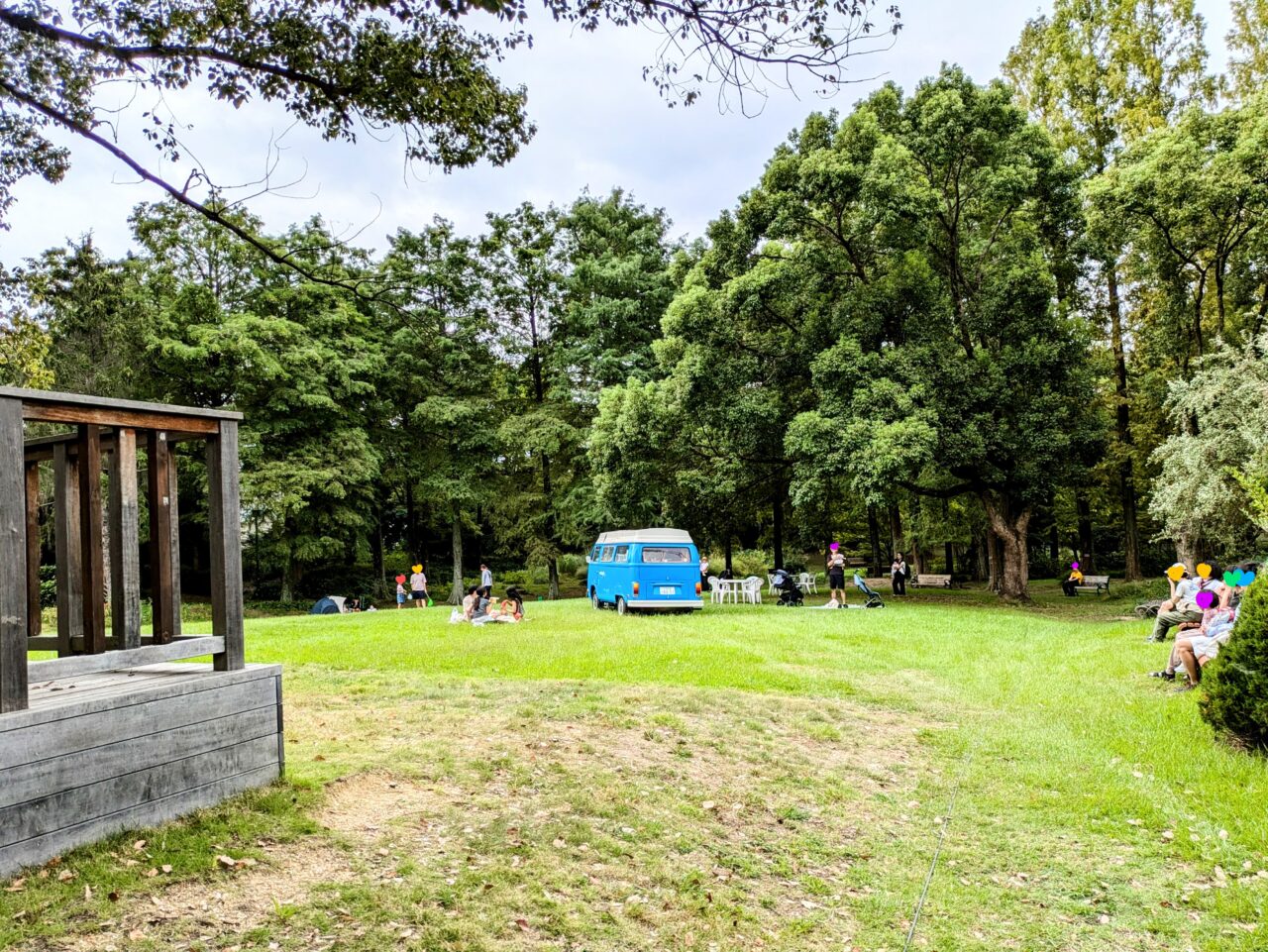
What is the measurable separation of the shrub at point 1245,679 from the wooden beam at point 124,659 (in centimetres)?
730

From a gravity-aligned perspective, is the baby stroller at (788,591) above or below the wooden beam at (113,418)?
below

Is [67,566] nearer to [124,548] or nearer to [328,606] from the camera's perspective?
[124,548]

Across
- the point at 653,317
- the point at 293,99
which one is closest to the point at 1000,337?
the point at 653,317

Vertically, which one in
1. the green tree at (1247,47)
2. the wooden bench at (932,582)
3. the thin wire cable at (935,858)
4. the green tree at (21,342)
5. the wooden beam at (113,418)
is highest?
the green tree at (1247,47)

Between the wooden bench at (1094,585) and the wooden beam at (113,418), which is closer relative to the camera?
the wooden beam at (113,418)

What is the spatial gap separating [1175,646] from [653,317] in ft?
85.0

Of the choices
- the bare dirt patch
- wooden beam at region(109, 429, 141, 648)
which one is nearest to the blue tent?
wooden beam at region(109, 429, 141, 648)

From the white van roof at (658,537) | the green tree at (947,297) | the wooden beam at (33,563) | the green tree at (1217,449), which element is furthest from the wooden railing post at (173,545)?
the green tree at (1217,449)

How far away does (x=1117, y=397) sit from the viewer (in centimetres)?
2630

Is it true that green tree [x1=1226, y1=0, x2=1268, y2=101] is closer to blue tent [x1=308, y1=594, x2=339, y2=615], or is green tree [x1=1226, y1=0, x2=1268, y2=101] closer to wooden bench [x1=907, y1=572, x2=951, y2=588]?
wooden bench [x1=907, y1=572, x2=951, y2=588]

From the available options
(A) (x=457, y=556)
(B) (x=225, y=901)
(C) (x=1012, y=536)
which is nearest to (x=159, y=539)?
(B) (x=225, y=901)

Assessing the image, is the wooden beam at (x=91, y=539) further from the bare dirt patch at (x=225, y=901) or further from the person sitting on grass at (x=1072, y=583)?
the person sitting on grass at (x=1072, y=583)

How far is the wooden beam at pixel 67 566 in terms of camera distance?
4496 mm

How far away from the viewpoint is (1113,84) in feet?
86.0
